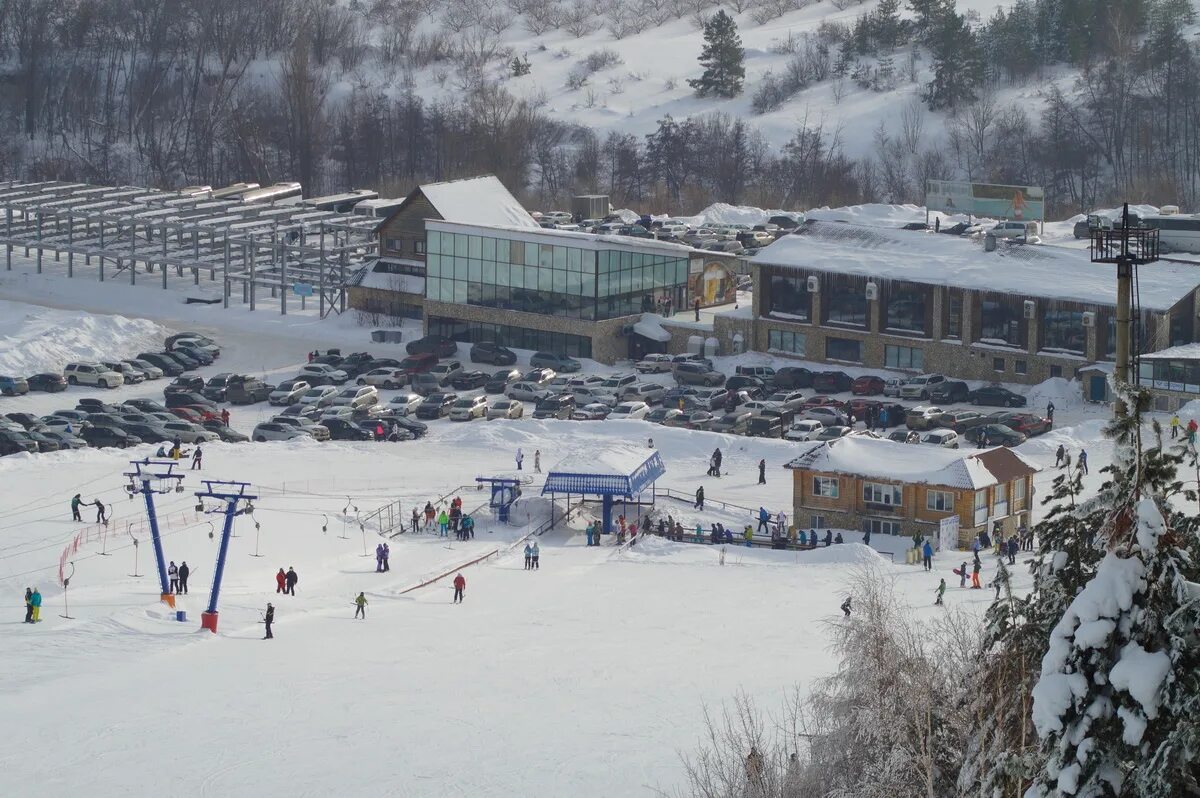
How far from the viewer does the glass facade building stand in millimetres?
70062

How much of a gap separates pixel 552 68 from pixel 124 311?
2349 inches

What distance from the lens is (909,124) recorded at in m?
113

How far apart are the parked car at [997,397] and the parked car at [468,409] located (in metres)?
15.2

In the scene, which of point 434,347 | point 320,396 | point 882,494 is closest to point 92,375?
point 320,396

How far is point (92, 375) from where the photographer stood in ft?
212

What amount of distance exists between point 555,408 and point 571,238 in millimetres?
12305

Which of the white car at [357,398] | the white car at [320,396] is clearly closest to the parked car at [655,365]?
the white car at [357,398]

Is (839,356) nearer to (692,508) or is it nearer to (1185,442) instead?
(692,508)

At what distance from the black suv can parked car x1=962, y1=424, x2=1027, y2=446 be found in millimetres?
22229

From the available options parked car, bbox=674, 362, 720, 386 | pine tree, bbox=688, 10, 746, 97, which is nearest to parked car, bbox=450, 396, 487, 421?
parked car, bbox=674, 362, 720, 386

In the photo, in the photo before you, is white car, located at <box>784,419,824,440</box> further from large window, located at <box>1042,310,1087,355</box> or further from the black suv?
the black suv

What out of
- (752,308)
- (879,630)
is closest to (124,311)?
(752,308)

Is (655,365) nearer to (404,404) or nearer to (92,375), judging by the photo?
(404,404)

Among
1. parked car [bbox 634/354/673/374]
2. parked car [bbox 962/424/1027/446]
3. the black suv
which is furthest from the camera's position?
parked car [bbox 634/354/673/374]
